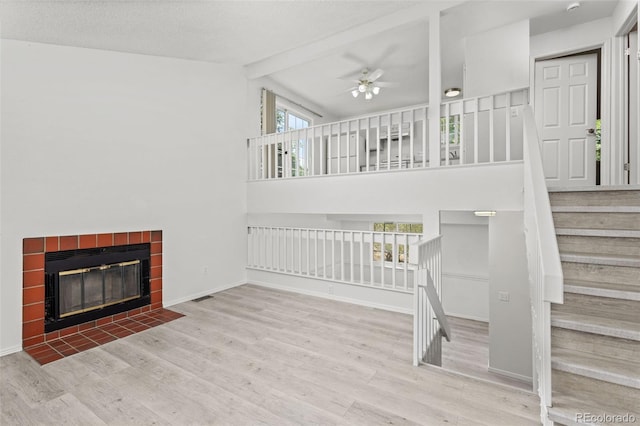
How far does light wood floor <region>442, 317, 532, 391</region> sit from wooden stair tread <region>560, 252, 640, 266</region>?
136 centimetres

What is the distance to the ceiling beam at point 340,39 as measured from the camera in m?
3.59

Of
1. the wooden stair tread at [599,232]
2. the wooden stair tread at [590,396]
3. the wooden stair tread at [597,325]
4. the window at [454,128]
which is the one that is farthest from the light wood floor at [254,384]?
the window at [454,128]

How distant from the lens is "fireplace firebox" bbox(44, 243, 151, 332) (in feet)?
10.2

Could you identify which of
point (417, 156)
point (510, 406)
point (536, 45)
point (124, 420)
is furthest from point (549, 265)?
point (417, 156)

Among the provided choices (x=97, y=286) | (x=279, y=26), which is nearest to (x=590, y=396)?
(x=97, y=286)

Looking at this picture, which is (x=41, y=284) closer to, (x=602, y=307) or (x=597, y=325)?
(x=597, y=325)

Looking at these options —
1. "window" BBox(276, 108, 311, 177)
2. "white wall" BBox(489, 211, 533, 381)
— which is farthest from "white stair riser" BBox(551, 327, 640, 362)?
"window" BBox(276, 108, 311, 177)

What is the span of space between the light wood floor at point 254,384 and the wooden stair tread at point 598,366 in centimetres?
43

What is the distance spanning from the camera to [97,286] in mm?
3430

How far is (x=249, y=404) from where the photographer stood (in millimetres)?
2031

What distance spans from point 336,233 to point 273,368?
7.28 ft

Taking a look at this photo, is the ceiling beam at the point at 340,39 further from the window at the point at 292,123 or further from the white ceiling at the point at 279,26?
the window at the point at 292,123

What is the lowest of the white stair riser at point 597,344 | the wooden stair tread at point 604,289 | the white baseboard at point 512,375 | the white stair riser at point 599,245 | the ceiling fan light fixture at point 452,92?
the white baseboard at point 512,375

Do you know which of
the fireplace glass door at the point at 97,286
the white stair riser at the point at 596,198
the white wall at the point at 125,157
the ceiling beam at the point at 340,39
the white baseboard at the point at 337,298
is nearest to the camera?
the white stair riser at the point at 596,198
